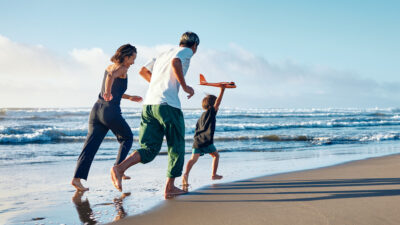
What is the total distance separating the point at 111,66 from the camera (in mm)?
4434

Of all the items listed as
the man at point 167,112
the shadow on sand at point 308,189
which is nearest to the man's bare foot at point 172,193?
the man at point 167,112

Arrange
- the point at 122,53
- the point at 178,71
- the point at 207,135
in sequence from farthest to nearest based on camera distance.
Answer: the point at 207,135 < the point at 122,53 < the point at 178,71

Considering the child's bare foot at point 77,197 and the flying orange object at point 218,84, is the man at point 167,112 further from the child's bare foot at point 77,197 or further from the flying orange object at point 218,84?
the flying orange object at point 218,84

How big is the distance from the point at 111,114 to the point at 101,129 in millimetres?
271

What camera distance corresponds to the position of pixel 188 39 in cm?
397

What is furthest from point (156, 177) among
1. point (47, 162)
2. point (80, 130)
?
point (80, 130)

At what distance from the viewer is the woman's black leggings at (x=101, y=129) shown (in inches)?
171

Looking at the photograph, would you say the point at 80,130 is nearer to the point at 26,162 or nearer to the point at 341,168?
the point at 26,162

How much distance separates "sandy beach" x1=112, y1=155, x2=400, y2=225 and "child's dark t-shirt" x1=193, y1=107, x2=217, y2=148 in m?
0.82

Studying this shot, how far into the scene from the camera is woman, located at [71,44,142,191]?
4340 mm

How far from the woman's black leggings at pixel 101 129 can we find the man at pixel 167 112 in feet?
1.78

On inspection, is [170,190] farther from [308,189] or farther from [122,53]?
[122,53]

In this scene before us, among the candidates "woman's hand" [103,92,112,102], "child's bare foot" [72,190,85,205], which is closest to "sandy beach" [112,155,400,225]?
"child's bare foot" [72,190,85,205]

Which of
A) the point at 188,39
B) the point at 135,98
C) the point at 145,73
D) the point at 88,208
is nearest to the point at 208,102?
the point at 135,98
